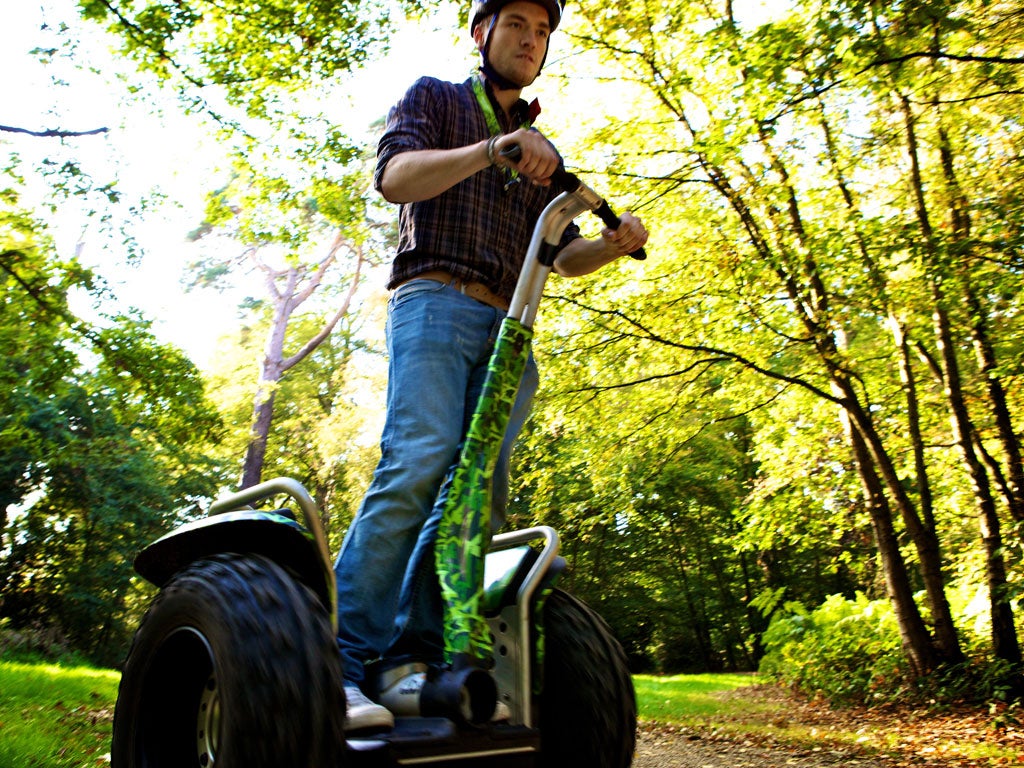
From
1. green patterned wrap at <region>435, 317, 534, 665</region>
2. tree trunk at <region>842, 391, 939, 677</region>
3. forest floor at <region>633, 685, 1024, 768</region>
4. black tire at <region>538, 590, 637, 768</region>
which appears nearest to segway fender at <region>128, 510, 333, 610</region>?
green patterned wrap at <region>435, 317, 534, 665</region>

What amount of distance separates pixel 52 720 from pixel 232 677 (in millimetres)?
4759

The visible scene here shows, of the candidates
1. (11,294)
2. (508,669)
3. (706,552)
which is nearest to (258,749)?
(508,669)

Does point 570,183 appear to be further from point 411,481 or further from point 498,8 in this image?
point 411,481

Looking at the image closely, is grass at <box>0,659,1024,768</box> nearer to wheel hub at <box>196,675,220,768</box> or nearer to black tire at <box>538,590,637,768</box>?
wheel hub at <box>196,675,220,768</box>

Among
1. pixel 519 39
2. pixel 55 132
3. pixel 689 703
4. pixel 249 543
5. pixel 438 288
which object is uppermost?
pixel 55 132

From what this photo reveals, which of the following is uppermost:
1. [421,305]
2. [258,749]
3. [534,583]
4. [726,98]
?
[726,98]

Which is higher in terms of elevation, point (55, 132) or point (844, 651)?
point (55, 132)

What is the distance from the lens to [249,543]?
1.97 m

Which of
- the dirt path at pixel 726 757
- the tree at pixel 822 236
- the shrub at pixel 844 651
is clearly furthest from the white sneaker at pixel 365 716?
the shrub at pixel 844 651

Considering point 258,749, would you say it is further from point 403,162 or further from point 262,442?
point 262,442

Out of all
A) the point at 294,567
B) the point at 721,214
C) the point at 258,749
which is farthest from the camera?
the point at 721,214

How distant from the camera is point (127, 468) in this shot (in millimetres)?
21938

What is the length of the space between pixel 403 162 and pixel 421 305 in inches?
14.9

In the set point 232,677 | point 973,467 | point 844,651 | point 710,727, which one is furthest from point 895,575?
point 232,677
